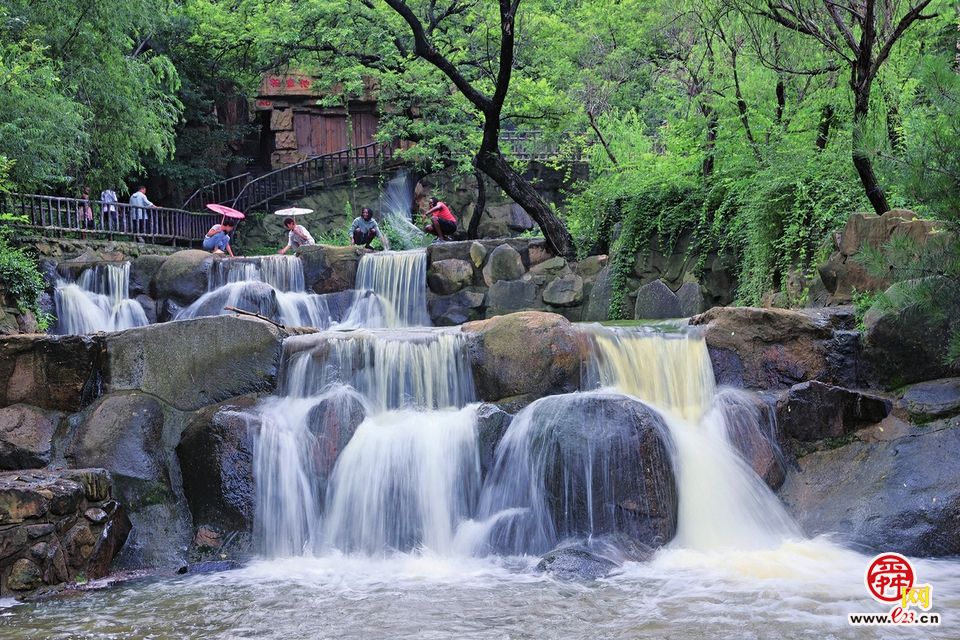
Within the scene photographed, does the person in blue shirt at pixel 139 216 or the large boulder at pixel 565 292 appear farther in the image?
the person in blue shirt at pixel 139 216

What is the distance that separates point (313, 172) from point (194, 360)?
58.6ft

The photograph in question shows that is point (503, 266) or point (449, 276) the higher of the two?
point (503, 266)

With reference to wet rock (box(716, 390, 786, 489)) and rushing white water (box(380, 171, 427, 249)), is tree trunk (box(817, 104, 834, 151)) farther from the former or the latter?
rushing white water (box(380, 171, 427, 249))

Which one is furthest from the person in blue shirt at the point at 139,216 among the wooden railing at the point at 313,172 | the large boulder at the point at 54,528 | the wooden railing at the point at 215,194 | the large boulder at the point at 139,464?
the large boulder at the point at 54,528

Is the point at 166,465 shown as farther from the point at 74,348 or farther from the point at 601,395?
the point at 601,395

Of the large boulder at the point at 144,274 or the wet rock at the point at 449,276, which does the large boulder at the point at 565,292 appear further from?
the large boulder at the point at 144,274

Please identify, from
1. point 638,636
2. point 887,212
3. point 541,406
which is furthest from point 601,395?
point 887,212

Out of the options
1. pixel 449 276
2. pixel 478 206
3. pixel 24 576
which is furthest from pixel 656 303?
pixel 478 206

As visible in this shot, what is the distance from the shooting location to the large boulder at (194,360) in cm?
878

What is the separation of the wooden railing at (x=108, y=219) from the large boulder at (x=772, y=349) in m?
12.4

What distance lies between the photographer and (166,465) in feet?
27.5

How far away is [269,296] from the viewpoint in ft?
46.3

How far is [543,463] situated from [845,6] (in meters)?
6.17

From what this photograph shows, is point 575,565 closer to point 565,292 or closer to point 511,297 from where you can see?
point 565,292
